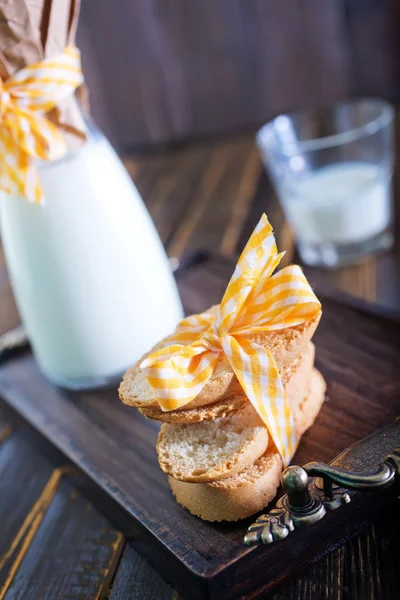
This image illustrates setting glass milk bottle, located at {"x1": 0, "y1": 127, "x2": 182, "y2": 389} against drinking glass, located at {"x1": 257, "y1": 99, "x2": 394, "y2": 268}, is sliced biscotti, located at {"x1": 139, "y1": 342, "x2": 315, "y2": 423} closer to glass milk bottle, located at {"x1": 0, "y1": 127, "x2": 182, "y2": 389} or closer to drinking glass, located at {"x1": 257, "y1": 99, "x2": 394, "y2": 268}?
glass milk bottle, located at {"x1": 0, "y1": 127, "x2": 182, "y2": 389}

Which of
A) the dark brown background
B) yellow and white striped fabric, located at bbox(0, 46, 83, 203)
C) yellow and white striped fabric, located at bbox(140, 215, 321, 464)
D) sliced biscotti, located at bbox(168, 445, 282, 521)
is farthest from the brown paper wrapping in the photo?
the dark brown background

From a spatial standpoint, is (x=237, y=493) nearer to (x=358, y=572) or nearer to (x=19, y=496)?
(x=358, y=572)

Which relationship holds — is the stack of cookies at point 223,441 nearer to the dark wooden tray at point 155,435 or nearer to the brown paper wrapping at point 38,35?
the dark wooden tray at point 155,435

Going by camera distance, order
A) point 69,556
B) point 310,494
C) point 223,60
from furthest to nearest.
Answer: point 223,60
point 69,556
point 310,494

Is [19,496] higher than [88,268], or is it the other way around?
[88,268]

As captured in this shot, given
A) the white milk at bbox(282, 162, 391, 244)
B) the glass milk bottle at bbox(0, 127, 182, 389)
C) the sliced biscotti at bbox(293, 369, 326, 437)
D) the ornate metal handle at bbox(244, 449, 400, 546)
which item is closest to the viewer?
the ornate metal handle at bbox(244, 449, 400, 546)

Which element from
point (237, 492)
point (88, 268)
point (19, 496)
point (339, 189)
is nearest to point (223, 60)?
point (339, 189)
